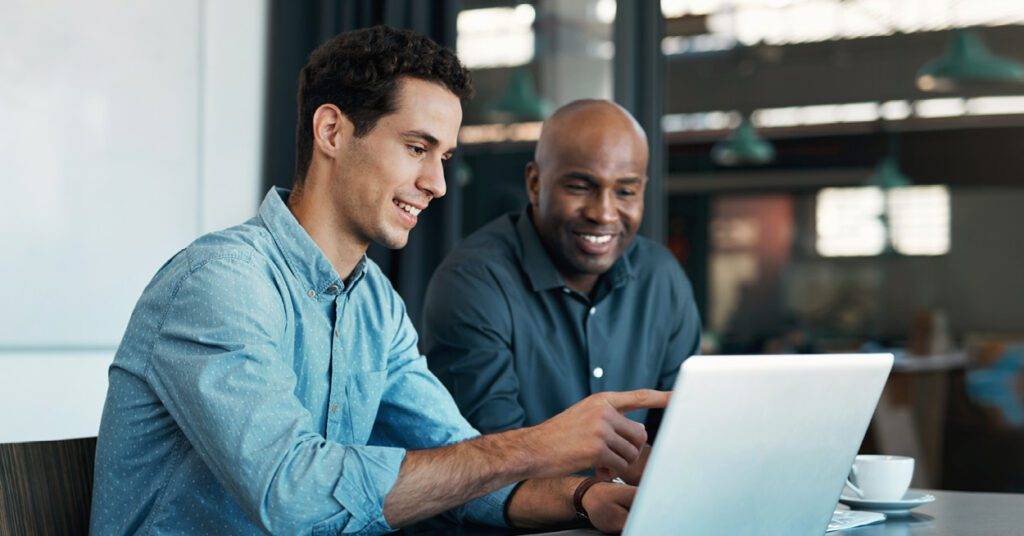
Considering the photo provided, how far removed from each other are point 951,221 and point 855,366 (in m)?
3.84

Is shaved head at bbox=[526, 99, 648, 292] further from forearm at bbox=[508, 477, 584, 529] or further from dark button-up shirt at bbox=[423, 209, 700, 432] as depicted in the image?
forearm at bbox=[508, 477, 584, 529]

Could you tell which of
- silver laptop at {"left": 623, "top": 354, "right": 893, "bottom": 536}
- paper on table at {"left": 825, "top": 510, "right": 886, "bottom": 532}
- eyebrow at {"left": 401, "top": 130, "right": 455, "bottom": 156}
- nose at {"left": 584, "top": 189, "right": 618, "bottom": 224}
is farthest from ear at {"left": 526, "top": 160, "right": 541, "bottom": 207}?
silver laptop at {"left": 623, "top": 354, "right": 893, "bottom": 536}

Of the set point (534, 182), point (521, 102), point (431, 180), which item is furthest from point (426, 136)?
point (521, 102)

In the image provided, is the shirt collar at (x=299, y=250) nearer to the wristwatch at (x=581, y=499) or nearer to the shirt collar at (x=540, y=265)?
the wristwatch at (x=581, y=499)

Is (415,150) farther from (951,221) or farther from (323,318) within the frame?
(951,221)

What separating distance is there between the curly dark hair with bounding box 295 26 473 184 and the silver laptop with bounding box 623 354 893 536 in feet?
2.37

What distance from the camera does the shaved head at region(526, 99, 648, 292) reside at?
251 cm

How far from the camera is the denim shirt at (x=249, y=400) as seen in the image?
132 cm

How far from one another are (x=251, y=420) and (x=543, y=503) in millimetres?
473

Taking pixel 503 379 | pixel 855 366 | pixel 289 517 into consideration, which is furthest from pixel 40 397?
pixel 855 366

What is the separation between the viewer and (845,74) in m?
5.19

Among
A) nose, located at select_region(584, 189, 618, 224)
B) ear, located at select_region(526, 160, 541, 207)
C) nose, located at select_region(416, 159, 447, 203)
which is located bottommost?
nose, located at select_region(584, 189, 618, 224)

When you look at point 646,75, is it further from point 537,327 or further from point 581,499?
point 581,499

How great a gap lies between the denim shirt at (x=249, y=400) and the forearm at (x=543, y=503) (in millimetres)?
25
